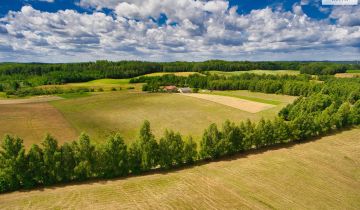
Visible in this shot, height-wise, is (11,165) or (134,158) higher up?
(11,165)

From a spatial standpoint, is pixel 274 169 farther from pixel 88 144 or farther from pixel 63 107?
pixel 63 107

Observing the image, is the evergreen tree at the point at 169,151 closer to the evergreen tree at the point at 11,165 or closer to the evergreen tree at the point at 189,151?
the evergreen tree at the point at 189,151

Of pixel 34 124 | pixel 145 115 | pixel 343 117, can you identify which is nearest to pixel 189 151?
pixel 145 115

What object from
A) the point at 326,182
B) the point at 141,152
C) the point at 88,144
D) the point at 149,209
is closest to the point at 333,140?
the point at 326,182

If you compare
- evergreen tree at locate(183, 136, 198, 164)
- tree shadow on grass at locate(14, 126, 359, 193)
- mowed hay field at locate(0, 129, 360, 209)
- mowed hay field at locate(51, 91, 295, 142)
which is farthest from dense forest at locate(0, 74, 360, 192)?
mowed hay field at locate(51, 91, 295, 142)

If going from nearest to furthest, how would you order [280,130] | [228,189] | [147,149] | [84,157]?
[228,189] → [84,157] → [147,149] → [280,130]

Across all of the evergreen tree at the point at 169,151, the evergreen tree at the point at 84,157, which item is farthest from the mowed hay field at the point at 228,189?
the evergreen tree at the point at 169,151

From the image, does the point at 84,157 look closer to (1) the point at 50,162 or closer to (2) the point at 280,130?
(1) the point at 50,162
